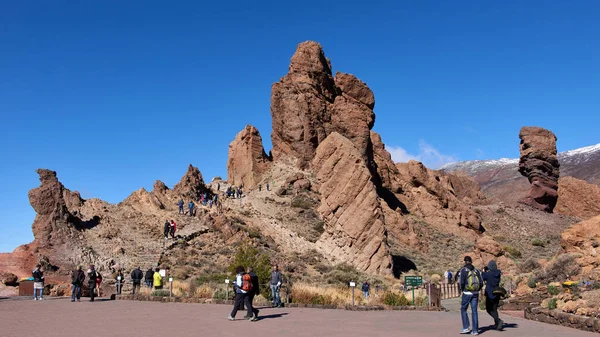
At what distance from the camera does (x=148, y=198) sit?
45.3 m

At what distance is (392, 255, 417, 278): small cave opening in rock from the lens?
39.8 metres

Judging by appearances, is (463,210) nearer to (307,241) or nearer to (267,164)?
(267,164)

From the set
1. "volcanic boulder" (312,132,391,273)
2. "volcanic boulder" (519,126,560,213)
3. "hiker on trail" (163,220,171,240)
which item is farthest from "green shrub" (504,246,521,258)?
"hiker on trail" (163,220,171,240)

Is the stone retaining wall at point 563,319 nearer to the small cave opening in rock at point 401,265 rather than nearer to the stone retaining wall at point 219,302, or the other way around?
the stone retaining wall at point 219,302

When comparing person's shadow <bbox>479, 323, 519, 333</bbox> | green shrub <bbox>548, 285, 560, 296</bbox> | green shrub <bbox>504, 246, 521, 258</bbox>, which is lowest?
person's shadow <bbox>479, 323, 519, 333</bbox>

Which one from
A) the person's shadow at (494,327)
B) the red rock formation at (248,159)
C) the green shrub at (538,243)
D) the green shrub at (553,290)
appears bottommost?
the person's shadow at (494,327)

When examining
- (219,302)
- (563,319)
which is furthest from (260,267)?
(563,319)

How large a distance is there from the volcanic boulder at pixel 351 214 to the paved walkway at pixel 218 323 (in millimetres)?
21994

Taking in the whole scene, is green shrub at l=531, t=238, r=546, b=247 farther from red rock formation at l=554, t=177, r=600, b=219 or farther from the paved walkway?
the paved walkway

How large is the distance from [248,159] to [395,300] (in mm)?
45742

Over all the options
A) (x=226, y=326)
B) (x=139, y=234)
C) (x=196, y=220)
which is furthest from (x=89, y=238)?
(x=226, y=326)

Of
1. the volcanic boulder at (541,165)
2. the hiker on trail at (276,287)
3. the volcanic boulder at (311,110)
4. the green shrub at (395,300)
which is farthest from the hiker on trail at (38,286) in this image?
the volcanic boulder at (541,165)

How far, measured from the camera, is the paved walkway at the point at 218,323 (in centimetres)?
1135

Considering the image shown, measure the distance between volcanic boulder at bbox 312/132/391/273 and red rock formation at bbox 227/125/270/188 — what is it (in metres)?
19.6
